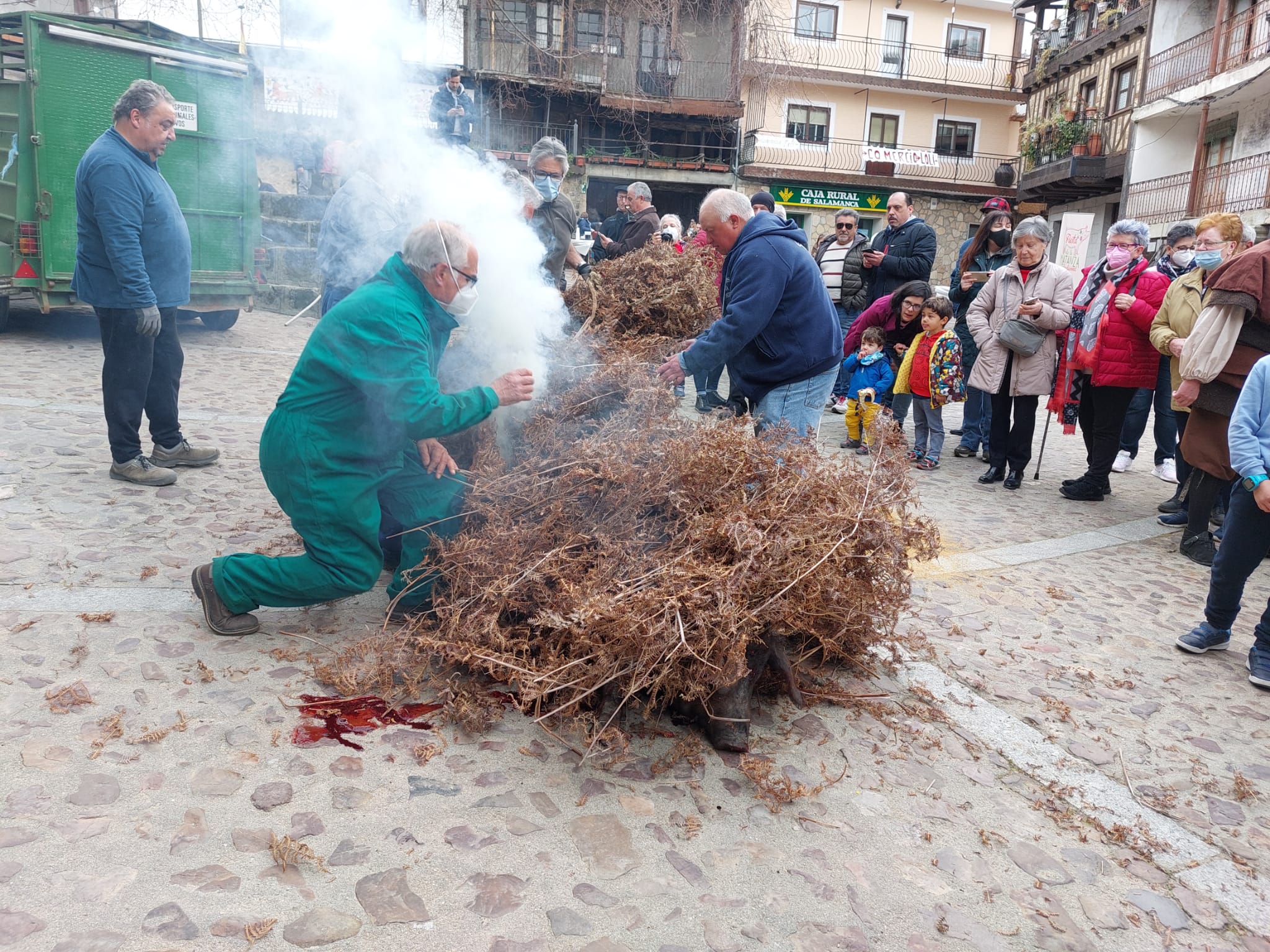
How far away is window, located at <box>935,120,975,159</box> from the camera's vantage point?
35.7 m

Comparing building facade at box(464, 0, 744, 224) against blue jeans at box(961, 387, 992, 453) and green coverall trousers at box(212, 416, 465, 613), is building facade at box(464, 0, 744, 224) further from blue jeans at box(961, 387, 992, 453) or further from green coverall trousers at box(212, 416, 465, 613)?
green coverall trousers at box(212, 416, 465, 613)

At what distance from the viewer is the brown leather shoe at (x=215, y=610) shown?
12.0 feet

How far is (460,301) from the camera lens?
362 cm

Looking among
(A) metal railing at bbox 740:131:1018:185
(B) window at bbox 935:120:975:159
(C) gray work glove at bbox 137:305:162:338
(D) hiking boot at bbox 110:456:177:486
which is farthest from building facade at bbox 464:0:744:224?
(D) hiking boot at bbox 110:456:177:486

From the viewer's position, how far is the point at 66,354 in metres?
9.55

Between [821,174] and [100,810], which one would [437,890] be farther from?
[821,174]

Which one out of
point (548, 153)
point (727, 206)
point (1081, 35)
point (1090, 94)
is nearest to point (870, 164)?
point (1090, 94)

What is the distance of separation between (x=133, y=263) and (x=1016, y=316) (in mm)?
6334

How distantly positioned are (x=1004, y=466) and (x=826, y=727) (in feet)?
16.9

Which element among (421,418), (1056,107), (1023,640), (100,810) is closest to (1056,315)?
(1023,640)

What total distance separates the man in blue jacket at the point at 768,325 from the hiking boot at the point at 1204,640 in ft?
7.02

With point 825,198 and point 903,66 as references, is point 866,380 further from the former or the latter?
point 903,66

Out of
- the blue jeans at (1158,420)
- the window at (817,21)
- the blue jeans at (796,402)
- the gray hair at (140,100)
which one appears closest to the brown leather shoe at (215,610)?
the blue jeans at (796,402)

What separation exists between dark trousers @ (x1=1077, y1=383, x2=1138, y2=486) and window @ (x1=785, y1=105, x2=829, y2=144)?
29186 millimetres
